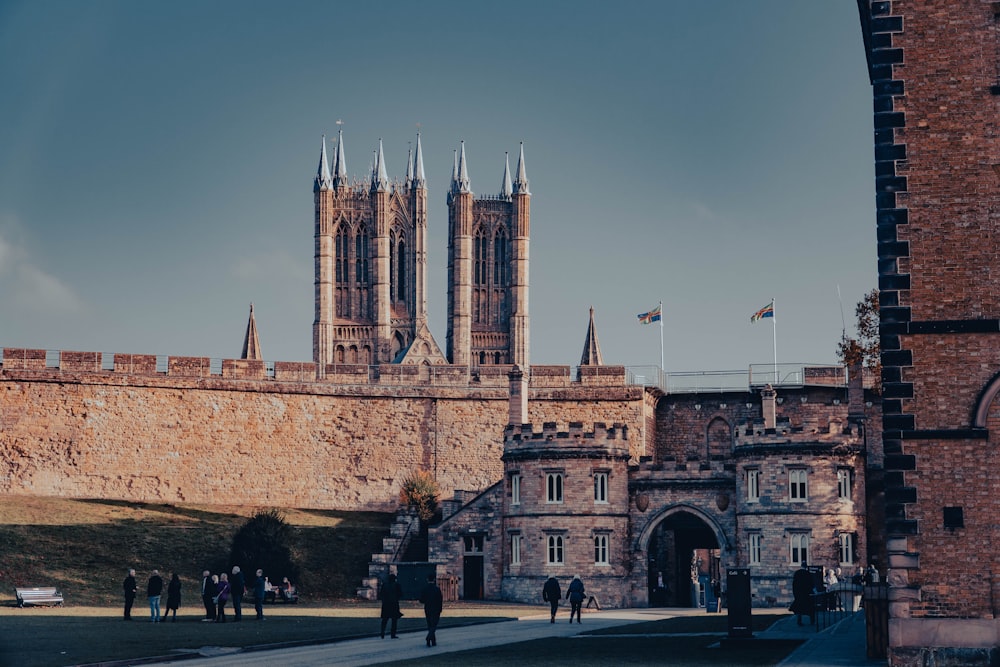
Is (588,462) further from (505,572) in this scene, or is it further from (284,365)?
(284,365)

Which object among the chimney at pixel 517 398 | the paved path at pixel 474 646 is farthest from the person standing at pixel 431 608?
the chimney at pixel 517 398

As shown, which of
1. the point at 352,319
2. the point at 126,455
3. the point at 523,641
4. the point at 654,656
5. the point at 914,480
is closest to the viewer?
the point at 914,480

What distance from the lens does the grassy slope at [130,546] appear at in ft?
184

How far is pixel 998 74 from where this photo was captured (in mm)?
27109

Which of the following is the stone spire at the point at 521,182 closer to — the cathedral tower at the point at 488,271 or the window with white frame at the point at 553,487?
the cathedral tower at the point at 488,271

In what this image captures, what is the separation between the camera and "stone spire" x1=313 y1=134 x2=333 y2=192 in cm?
12827

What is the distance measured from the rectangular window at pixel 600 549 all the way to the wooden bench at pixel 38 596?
18730 millimetres

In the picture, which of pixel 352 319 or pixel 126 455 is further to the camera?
pixel 352 319

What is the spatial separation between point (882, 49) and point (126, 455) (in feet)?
169

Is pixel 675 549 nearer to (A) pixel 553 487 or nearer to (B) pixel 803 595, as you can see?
(A) pixel 553 487

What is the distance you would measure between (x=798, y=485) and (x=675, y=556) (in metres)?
6.79

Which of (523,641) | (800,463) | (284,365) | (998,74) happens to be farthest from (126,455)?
(998,74)

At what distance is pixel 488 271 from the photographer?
→ 430ft

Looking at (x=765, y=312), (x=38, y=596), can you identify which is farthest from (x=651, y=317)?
(x=38, y=596)
